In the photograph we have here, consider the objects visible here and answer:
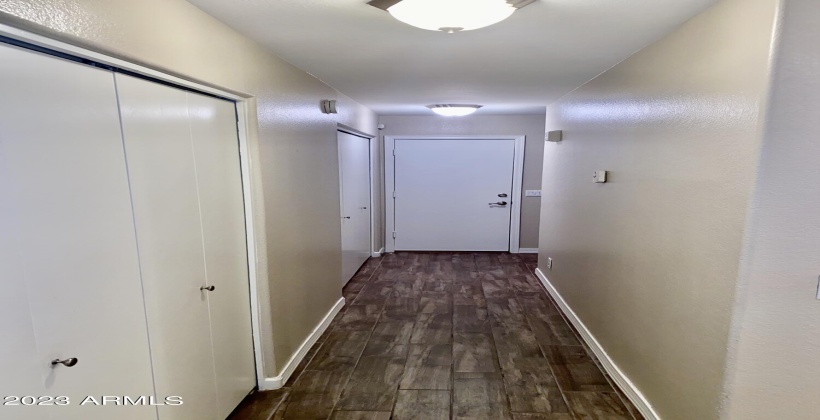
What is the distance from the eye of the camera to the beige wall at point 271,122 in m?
1.13

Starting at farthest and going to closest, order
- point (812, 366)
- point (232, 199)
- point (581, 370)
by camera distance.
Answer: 1. point (581, 370)
2. point (232, 199)
3. point (812, 366)

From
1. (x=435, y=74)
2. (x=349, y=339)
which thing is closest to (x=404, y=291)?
(x=349, y=339)

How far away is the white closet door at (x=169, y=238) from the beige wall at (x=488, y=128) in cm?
392

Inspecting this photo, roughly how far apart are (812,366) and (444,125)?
4.47 m

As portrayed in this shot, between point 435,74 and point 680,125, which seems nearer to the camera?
point 680,125

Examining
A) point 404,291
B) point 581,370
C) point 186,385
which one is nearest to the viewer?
point 186,385

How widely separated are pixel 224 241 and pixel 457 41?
1589 mm

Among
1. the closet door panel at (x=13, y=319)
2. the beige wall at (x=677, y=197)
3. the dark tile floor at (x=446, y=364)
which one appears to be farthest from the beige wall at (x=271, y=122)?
the beige wall at (x=677, y=197)

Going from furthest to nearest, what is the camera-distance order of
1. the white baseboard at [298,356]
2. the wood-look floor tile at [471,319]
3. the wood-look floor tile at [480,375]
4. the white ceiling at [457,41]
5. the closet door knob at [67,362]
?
1. the wood-look floor tile at [471,319]
2. the wood-look floor tile at [480,375]
3. the white baseboard at [298,356]
4. the white ceiling at [457,41]
5. the closet door knob at [67,362]

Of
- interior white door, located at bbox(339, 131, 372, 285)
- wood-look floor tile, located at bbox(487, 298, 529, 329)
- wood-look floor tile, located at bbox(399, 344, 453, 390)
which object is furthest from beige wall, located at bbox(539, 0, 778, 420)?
interior white door, located at bbox(339, 131, 372, 285)

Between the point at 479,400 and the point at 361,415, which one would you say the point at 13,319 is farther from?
the point at 479,400

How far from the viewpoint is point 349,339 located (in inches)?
116

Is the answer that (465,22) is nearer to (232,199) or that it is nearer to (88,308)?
(232,199)

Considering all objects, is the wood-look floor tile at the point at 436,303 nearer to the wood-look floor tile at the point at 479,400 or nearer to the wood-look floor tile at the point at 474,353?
the wood-look floor tile at the point at 474,353
